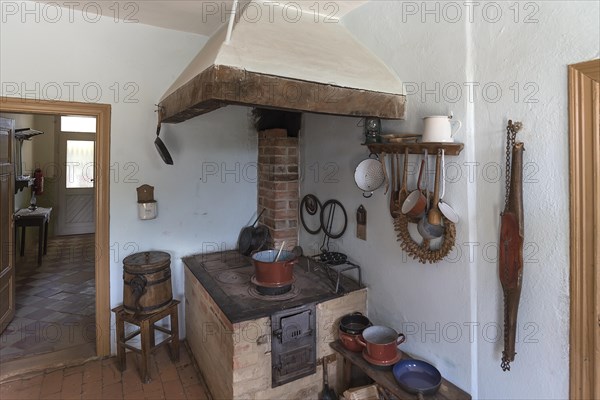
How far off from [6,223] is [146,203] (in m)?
1.32

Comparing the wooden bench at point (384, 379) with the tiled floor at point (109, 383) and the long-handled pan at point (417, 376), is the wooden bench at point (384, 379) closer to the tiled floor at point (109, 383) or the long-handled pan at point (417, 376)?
the long-handled pan at point (417, 376)

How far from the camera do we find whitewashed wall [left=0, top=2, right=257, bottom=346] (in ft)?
6.92

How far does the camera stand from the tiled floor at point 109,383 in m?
2.08

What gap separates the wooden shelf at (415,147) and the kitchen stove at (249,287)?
2.64 ft

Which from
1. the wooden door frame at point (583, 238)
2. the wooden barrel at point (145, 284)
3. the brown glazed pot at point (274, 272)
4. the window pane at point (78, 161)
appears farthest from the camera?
the window pane at point (78, 161)

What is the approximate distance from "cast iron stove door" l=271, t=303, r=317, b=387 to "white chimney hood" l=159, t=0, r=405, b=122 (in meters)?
1.03

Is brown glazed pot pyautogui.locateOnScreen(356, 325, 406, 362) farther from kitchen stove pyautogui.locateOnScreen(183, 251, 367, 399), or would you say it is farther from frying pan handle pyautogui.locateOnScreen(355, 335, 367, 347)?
kitchen stove pyautogui.locateOnScreen(183, 251, 367, 399)

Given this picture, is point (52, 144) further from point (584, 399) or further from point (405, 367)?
point (584, 399)

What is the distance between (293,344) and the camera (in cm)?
182

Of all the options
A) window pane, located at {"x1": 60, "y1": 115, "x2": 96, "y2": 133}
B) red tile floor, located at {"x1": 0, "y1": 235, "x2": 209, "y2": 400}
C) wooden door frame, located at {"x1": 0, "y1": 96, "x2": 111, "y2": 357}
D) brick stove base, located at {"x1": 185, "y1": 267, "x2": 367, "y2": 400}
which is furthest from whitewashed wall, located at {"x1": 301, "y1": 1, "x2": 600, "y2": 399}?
window pane, located at {"x1": 60, "y1": 115, "x2": 96, "y2": 133}

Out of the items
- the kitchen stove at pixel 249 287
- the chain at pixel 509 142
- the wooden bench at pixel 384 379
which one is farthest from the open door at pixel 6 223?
the chain at pixel 509 142

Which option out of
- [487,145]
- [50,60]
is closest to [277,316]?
[487,145]

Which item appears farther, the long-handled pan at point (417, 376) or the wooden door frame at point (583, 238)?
the long-handled pan at point (417, 376)

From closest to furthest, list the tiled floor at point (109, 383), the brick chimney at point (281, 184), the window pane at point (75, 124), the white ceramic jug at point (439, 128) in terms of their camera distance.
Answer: the white ceramic jug at point (439, 128), the tiled floor at point (109, 383), the brick chimney at point (281, 184), the window pane at point (75, 124)
